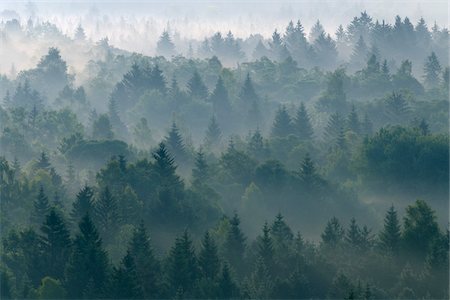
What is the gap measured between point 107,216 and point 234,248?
1671cm

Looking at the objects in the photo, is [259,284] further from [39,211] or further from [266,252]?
[39,211]

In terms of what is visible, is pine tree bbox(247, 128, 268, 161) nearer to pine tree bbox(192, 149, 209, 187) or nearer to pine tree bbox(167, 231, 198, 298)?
Result: pine tree bbox(192, 149, 209, 187)

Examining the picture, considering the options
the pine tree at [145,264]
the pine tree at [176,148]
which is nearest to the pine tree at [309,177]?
the pine tree at [176,148]

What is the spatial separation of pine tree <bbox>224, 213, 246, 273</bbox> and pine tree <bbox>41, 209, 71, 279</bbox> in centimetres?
1664

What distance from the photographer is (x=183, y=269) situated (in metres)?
90.7

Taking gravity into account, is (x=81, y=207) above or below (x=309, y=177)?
below

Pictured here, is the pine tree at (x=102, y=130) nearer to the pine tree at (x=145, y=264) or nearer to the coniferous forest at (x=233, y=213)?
the coniferous forest at (x=233, y=213)

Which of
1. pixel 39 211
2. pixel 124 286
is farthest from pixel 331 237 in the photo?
pixel 39 211

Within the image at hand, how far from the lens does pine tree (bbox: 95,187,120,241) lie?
4208 inches

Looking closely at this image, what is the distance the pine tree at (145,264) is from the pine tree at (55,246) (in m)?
6.58

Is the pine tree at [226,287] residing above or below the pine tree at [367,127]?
below

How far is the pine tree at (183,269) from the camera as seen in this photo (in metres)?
89.8

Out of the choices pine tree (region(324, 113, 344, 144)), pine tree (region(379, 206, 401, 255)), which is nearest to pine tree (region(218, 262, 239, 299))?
pine tree (region(379, 206, 401, 255))

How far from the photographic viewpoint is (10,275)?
91625 mm
